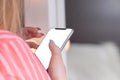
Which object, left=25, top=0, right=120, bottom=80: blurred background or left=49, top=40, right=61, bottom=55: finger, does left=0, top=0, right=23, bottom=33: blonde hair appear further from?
left=25, top=0, right=120, bottom=80: blurred background

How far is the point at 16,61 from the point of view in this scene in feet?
0.97

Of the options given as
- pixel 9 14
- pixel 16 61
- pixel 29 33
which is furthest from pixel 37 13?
pixel 16 61

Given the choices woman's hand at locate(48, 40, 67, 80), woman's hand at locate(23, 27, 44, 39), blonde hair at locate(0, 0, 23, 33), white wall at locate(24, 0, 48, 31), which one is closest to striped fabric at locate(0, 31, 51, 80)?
woman's hand at locate(48, 40, 67, 80)

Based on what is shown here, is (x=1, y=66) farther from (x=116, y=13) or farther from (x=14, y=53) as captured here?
(x=116, y=13)

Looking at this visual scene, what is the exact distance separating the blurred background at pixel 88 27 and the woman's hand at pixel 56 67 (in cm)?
Answer: 53

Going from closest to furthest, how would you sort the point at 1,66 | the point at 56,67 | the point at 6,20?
the point at 1,66, the point at 56,67, the point at 6,20

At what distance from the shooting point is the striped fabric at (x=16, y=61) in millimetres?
280

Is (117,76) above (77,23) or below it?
below

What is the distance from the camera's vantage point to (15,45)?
0.30 meters

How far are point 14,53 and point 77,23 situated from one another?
73 centimetres

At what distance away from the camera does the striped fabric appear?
0.28 m

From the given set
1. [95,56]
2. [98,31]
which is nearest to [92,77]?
[95,56]

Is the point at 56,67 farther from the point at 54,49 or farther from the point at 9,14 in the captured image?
the point at 9,14

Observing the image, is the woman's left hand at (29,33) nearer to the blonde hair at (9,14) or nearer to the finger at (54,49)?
the blonde hair at (9,14)
